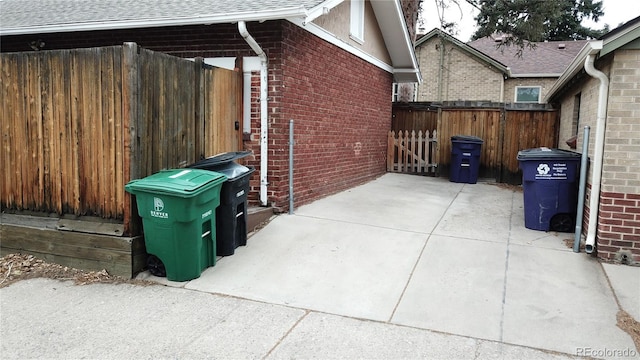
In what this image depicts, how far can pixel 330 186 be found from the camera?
361 inches

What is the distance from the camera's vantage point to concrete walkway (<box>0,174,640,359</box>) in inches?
147

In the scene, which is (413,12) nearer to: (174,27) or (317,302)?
(174,27)

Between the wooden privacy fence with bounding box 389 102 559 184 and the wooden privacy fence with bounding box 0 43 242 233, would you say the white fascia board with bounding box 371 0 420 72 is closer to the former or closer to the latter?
the wooden privacy fence with bounding box 389 102 559 184

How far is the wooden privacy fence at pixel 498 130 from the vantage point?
37.8ft

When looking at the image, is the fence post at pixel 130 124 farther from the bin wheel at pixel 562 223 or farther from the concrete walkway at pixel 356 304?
the bin wheel at pixel 562 223

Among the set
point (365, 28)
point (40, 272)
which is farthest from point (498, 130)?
point (40, 272)

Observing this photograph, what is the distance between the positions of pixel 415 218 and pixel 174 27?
15.6ft

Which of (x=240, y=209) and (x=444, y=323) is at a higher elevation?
(x=240, y=209)

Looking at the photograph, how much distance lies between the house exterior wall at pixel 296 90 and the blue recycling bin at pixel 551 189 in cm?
339

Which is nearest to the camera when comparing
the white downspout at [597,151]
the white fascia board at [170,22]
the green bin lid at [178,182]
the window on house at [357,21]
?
the green bin lid at [178,182]

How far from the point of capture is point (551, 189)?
6.68 m

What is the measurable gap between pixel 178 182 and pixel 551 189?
4.98m

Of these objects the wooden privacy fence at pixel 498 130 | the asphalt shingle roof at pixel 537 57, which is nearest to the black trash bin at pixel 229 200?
the wooden privacy fence at pixel 498 130

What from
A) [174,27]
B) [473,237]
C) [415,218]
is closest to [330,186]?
[415,218]
